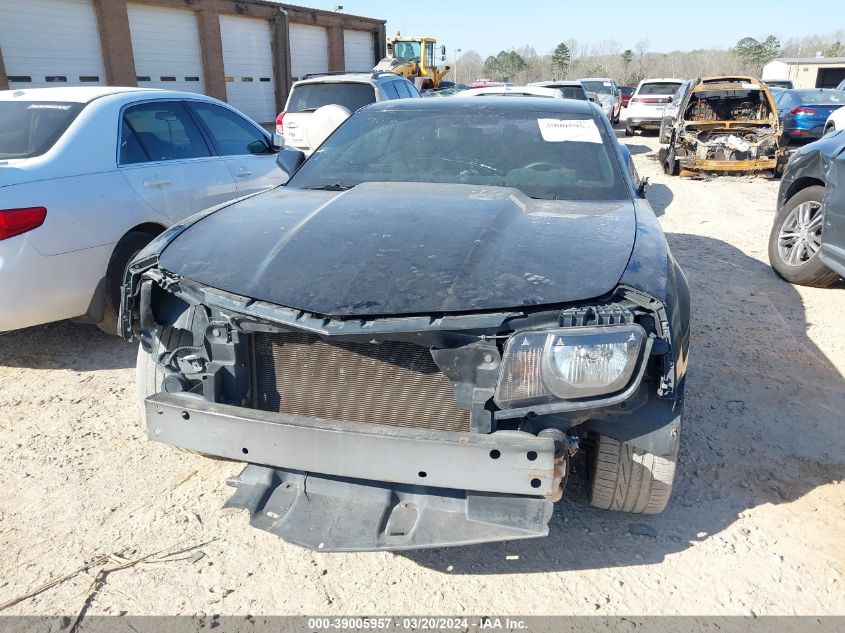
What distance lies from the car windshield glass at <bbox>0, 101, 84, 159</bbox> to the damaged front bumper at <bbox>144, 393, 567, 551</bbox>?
102 inches

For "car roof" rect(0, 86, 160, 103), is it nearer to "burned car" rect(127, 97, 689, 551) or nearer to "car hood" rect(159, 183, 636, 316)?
"car hood" rect(159, 183, 636, 316)

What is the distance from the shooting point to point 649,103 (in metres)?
17.1

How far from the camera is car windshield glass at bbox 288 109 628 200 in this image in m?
3.23

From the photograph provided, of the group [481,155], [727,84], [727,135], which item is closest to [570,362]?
[481,155]

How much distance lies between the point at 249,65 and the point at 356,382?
23.2m

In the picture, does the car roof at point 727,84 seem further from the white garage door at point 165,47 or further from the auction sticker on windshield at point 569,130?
the white garage door at point 165,47

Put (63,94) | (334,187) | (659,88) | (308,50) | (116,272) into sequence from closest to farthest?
1. (334,187)
2. (116,272)
3. (63,94)
4. (659,88)
5. (308,50)

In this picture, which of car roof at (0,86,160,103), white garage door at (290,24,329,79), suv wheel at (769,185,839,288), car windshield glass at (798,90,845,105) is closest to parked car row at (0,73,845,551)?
car roof at (0,86,160,103)

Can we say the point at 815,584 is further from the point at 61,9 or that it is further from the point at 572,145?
the point at 61,9

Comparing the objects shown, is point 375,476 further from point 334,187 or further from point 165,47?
point 165,47

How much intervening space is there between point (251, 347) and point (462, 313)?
0.83m

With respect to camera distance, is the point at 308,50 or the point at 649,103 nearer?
the point at 649,103

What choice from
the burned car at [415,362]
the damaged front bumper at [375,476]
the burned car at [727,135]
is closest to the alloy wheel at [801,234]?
the burned car at [415,362]

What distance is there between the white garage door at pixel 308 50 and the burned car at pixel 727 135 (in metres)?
17.2
